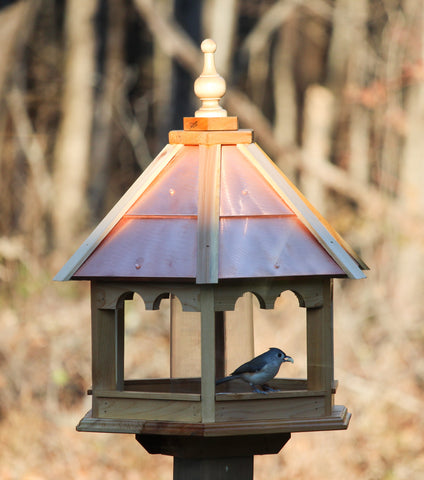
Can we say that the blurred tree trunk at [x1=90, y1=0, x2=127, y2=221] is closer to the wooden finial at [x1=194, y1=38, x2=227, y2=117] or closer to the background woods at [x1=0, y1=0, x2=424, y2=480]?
the background woods at [x1=0, y1=0, x2=424, y2=480]

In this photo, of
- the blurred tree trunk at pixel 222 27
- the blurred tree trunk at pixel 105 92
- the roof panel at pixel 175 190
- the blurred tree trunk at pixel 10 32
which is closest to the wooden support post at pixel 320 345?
the roof panel at pixel 175 190

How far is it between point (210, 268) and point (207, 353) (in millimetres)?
327

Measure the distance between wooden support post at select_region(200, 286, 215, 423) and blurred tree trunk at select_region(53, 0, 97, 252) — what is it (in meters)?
8.97

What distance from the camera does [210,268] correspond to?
3.03 meters

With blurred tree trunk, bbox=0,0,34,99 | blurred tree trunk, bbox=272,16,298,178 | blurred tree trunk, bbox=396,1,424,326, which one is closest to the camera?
blurred tree trunk, bbox=396,1,424,326

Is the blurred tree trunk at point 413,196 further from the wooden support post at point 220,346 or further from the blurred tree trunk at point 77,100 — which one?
the blurred tree trunk at point 77,100

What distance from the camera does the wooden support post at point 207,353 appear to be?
123 inches

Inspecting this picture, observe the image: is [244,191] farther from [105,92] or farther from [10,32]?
[105,92]

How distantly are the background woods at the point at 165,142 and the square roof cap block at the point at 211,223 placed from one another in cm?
344

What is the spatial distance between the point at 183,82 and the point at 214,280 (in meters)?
9.78

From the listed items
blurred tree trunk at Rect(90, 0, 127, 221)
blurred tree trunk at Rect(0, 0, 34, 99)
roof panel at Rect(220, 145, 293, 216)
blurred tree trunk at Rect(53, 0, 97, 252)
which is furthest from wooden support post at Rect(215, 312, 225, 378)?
blurred tree trunk at Rect(53, 0, 97, 252)

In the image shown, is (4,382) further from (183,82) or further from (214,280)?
(183,82)

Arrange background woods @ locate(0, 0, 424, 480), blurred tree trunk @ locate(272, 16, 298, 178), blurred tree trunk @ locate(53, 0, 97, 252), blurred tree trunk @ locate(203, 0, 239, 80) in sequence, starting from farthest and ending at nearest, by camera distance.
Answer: blurred tree trunk @ locate(272, 16, 298, 178) → blurred tree trunk @ locate(53, 0, 97, 252) → blurred tree trunk @ locate(203, 0, 239, 80) → background woods @ locate(0, 0, 424, 480)

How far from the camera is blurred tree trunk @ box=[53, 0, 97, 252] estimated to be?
12.1 meters
